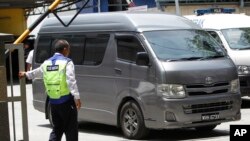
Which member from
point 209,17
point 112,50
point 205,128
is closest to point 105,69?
point 112,50

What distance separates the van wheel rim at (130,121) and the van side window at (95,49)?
133cm

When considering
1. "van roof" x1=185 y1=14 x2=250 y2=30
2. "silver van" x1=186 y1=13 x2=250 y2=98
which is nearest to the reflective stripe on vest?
"silver van" x1=186 y1=13 x2=250 y2=98

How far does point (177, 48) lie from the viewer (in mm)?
11195

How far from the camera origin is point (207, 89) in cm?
1074

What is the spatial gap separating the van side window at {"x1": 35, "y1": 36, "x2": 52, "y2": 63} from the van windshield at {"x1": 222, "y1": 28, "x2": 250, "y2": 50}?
453 cm

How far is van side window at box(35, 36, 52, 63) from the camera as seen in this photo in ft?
44.5

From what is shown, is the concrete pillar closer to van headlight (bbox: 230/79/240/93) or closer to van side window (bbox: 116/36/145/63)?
van side window (bbox: 116/36/145/63)

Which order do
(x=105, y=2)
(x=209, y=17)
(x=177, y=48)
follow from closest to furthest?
(x=177, y=48) < (x=209, y=17) < (x=105, y=2)

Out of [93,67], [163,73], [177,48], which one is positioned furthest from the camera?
[93,67]

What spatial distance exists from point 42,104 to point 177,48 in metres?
3.53

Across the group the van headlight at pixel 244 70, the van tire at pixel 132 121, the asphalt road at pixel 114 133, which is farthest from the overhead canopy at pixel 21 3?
the van tire at pixel 132 121

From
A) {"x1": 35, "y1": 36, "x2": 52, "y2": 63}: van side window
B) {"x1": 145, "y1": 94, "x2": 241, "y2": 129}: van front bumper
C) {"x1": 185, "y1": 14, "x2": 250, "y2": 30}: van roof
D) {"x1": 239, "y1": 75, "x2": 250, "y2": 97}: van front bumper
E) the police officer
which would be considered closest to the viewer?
the police officer

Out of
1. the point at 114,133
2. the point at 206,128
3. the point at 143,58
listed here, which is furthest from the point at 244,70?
the point at 143,58

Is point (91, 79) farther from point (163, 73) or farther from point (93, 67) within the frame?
point (163, 73)
